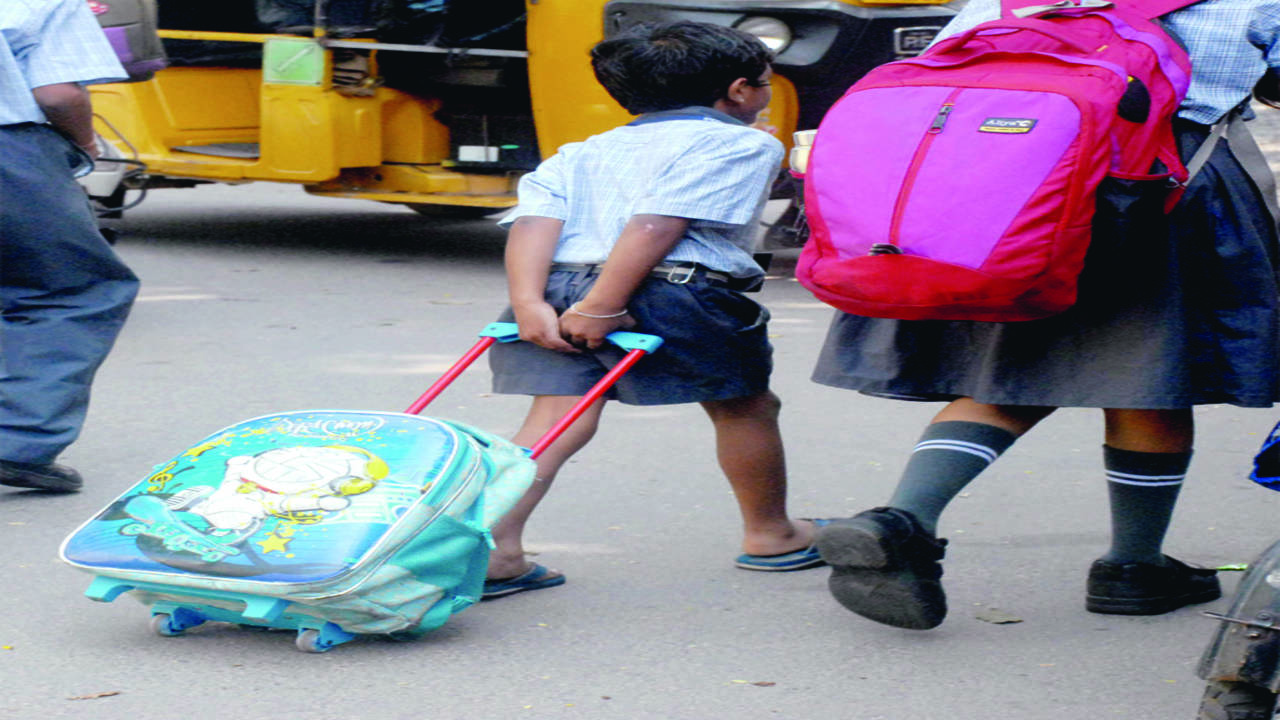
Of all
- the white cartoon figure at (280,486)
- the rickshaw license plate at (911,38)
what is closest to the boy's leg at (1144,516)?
the white cartoon figure at (280,486)

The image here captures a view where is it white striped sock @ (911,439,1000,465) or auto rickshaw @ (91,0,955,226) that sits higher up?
white striped sock @ (911,439,1000,465)

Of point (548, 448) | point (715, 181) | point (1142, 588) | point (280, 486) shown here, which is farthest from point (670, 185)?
point (1142, 588)

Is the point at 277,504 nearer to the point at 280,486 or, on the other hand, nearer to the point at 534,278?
the point at 280,486

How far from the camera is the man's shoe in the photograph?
4203mm

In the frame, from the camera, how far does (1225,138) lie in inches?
122

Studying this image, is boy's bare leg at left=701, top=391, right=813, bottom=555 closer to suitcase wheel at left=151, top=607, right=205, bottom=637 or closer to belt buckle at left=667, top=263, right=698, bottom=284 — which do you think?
belt buckle at left=667, top=263, right=698, bottom=284

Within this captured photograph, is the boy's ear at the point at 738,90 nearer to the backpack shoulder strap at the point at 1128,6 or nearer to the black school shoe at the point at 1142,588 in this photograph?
the backpack shoulder strap at the point at 1128,6

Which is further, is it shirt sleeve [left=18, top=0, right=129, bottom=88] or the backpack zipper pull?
shirt sleeve [left=18, top=0, right=129, bottom=88]

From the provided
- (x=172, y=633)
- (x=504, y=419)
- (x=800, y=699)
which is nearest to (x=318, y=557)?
(x=172, y=633)

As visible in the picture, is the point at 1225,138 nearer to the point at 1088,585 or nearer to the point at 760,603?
the point at 1088,585

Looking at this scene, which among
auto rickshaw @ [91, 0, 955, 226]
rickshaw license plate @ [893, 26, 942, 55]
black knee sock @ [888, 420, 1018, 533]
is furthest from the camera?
auto rickshaw @ [91, 0, 955, 226]

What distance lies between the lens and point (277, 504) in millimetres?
2957

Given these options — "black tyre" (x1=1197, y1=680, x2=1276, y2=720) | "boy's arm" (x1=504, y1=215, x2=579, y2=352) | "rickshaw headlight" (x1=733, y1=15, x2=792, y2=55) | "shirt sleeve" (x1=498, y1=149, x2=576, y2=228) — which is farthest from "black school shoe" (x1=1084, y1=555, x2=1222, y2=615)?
"rickshaw headlight" (x1=733, y1=15, x2=792, y2=55)

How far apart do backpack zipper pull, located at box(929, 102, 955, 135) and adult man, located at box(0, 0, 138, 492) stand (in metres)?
2.37
